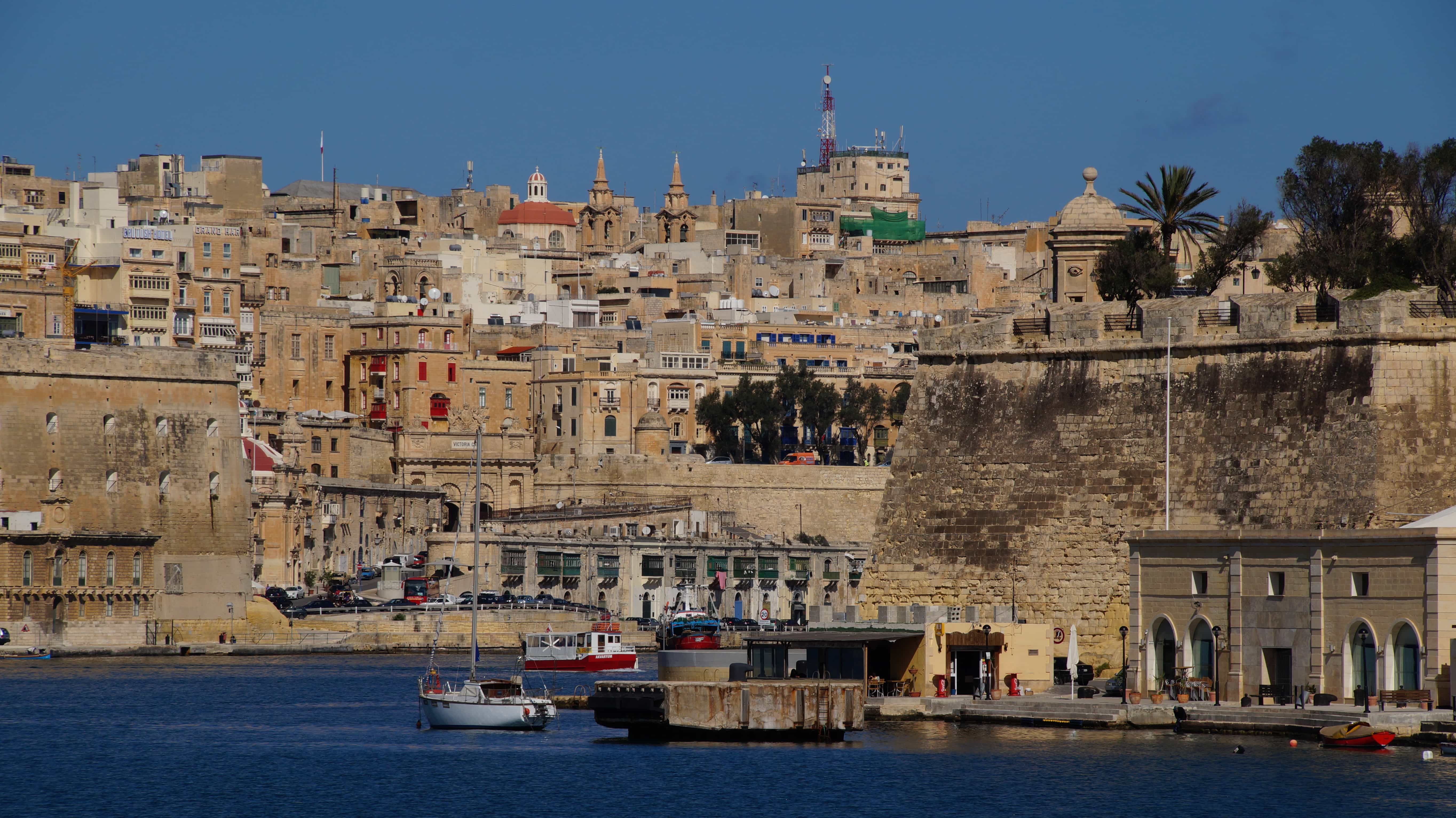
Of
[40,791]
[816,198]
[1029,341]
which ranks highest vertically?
[816,198]

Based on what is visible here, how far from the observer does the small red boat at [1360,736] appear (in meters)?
36.2

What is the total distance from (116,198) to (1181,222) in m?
64.3

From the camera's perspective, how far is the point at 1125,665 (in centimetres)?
4141

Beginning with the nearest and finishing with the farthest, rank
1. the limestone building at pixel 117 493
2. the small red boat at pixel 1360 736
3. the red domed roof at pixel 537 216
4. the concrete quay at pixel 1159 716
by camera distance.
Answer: the small red boat at pixel 1360 736 → the concrete quay at pixel 1159 716 → the limestone building at pixel 117 493 → the red domed roof at pixel 537 216

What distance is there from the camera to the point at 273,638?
71812 millimetres

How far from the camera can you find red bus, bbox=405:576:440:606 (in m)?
79.8

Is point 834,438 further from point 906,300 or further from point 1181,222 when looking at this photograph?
point 1181,222

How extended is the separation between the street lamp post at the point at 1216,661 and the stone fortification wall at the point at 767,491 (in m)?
53.8

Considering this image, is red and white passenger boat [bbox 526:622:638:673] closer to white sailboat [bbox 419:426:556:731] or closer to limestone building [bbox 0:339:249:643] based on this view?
limestone building [bbox 0:339:249:643]

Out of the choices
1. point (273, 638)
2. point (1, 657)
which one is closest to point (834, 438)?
point (273, 638)

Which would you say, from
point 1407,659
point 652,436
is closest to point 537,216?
point 652,436

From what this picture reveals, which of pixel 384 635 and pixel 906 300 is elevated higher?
pixel 906 300

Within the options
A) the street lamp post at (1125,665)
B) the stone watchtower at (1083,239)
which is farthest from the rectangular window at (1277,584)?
the stone watchtower at (1083,239)

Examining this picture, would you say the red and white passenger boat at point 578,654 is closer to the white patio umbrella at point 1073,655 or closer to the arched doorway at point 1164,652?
the white patio umbrella at point 1073,655
